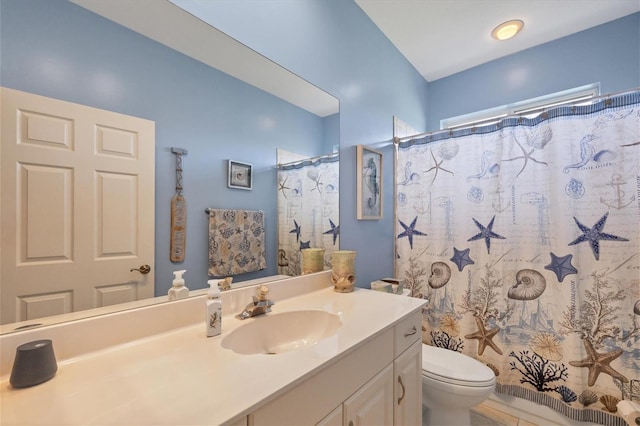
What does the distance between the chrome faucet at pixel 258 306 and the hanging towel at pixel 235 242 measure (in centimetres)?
15

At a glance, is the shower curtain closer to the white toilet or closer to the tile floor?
the tile floor

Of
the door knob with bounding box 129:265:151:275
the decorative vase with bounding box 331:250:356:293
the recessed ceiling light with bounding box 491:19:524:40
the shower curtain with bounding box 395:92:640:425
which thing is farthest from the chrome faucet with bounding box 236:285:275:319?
the recessed ceiling light with bounding box 491:19:524:40

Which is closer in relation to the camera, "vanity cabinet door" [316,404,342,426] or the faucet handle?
"vanity cabinet door" [316,404,342,426]

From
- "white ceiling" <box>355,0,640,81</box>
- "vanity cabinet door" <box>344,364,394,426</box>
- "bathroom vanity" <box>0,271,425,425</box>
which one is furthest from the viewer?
"white ceiling" <box>355,0,640,81</box>

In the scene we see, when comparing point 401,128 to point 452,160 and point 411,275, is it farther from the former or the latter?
point 411,275

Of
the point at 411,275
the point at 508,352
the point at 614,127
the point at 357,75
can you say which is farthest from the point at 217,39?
the point at 508,352

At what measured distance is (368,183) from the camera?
187 cm

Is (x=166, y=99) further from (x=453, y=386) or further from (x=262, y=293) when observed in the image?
(x=453, y=386)

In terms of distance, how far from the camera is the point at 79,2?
759mm

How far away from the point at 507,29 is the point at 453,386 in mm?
2382

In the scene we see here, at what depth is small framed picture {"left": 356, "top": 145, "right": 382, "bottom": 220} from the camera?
179 cm

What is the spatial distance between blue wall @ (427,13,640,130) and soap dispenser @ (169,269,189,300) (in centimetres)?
268

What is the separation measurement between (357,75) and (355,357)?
5.51 ft

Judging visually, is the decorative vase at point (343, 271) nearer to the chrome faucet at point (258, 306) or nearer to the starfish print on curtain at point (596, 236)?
the chrome faucet at point (258, 306)
